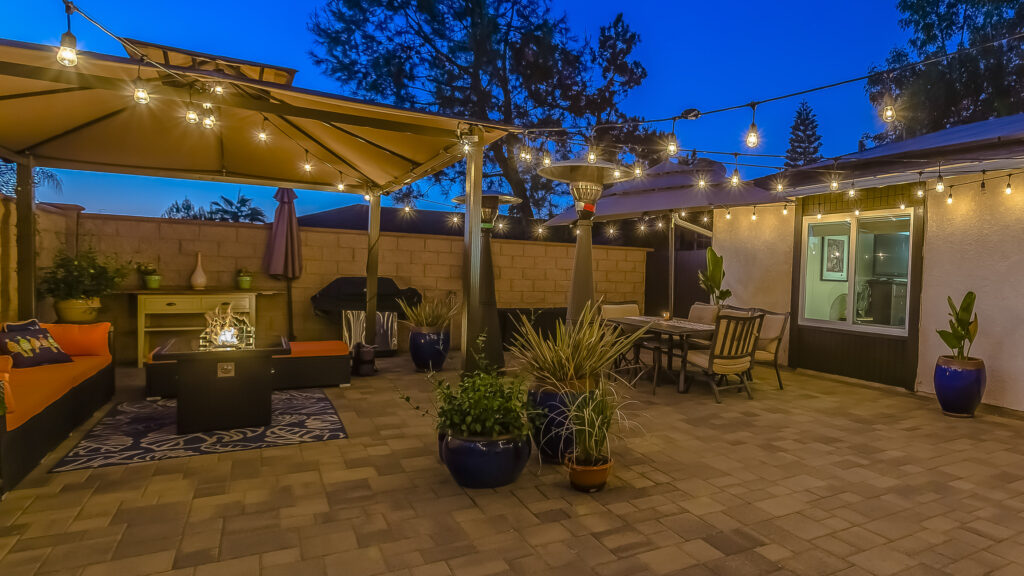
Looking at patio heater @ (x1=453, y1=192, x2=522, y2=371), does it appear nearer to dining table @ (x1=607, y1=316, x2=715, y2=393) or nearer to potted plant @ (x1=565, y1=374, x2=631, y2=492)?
dining table @ (x1=607, y1=316, x2=715, y2=393)

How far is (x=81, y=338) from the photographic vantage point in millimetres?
4816

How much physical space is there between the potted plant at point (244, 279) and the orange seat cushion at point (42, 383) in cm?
241

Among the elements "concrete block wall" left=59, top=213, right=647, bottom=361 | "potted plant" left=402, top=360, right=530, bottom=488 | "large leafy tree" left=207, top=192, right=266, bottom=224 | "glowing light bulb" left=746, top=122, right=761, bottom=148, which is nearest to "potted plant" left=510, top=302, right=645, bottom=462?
"potted plant" left=402, top=360, right=530, bottom=488

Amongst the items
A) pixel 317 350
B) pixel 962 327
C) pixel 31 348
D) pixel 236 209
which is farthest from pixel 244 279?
pixel 962 327

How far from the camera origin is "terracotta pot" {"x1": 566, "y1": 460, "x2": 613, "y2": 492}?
3.07m

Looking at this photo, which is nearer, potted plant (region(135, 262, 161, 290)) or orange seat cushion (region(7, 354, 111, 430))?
orange seat cushion (region(7, 354, 111, 430))

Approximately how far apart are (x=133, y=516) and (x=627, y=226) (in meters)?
12.8

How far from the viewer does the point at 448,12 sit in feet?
37.8

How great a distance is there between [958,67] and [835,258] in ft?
33.9

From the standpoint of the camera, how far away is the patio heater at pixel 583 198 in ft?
17.2

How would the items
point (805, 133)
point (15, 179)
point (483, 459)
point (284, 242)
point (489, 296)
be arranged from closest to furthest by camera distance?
point (483, 459)
point (15, 179)
point (489, 296)
point (284, 242)
point (805, 133)

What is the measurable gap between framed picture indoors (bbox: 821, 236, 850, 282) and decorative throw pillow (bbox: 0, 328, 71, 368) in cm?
828

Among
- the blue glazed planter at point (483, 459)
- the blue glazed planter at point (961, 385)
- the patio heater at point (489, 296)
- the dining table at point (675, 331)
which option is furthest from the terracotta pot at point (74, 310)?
the blue glazed planter at point (961, 385)

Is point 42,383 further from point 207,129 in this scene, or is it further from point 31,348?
point 207,129
